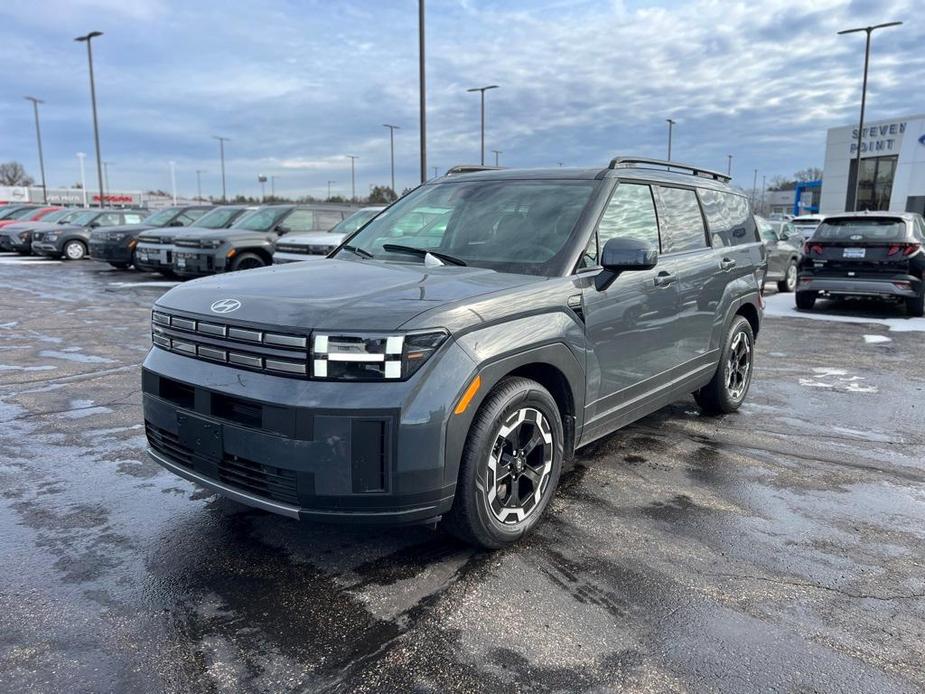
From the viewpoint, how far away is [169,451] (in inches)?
131

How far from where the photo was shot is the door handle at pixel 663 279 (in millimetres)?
4340

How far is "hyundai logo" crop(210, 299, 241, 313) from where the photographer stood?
10.1 ft

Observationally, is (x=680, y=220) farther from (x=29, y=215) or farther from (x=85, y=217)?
(x=29, y=215)

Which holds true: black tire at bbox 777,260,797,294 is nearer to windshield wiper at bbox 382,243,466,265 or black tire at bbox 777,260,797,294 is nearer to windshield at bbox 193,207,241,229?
windshield at bbox 193,207,241,229

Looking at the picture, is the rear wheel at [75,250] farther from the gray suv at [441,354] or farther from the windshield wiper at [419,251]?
the windshield wiper at [419,251]

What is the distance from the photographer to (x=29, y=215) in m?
29.5

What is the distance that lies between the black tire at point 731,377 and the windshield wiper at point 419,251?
2656 mm

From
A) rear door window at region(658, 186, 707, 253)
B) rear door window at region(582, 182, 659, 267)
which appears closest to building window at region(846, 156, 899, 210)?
rear door window at region(658, 186, 707, 253)

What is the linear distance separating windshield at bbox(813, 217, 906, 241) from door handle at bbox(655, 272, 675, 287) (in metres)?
8.52

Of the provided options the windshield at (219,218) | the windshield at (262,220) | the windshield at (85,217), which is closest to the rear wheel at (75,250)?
the windshield at (85,217)

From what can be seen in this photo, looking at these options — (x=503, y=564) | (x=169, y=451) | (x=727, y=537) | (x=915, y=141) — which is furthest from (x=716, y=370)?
(x=915, y=141)

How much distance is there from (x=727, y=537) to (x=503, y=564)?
4.04 feet

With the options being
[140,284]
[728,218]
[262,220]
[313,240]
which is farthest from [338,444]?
[140,284]

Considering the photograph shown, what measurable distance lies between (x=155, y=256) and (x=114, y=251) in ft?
13.2
